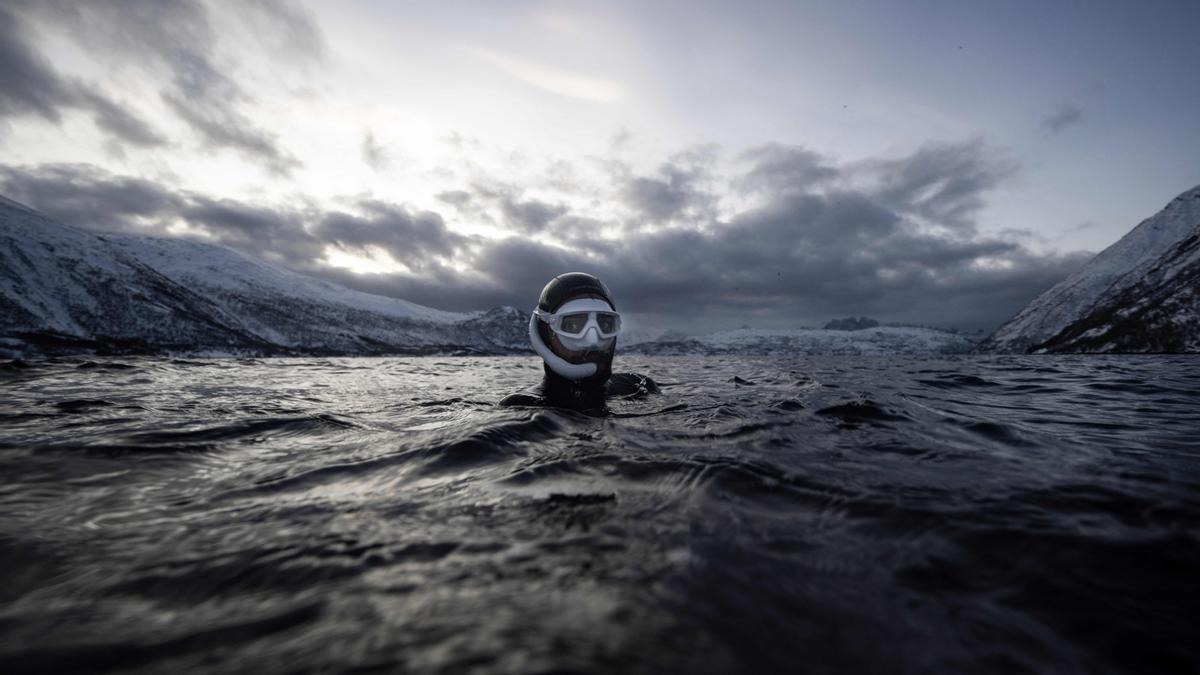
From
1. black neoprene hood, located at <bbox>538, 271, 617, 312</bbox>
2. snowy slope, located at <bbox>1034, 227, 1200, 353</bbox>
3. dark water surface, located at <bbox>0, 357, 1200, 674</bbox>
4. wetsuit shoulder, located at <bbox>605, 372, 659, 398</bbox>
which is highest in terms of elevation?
snowy slope, located at <bbox>1034, 227, 1200, 353</bbox>

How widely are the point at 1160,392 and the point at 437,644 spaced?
19.7 metres

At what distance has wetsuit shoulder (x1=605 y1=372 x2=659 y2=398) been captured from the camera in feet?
38.9

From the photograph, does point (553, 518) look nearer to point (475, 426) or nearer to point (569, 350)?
point (475, 426)

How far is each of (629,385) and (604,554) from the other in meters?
9.33

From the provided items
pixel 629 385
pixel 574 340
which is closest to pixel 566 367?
pixel 574 340

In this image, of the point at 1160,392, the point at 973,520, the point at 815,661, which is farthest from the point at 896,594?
the point at 1160,392

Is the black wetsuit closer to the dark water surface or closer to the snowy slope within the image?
the dark water surface

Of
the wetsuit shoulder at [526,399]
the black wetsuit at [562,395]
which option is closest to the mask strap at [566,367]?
the black wetsuit at [562,395]

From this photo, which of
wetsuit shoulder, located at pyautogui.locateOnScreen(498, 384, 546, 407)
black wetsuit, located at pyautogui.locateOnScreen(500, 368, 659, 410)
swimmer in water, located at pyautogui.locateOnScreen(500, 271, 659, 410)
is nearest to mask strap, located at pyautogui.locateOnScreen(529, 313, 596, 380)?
swimmer in water, located at pyautogui.locateOnScreen(500, 271, 659, 410)

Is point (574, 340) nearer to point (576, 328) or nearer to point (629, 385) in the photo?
point (576, 328)

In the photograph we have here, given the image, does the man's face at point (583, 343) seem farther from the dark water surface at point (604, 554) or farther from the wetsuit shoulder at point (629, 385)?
the dark water surface at point (604, 554)

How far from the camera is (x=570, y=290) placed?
32.3ft

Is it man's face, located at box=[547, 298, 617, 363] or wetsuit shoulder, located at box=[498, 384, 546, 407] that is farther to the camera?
wetsuit shoulder, located at box=[498, 384, 546, 407]

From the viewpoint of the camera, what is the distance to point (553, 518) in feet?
11.9
